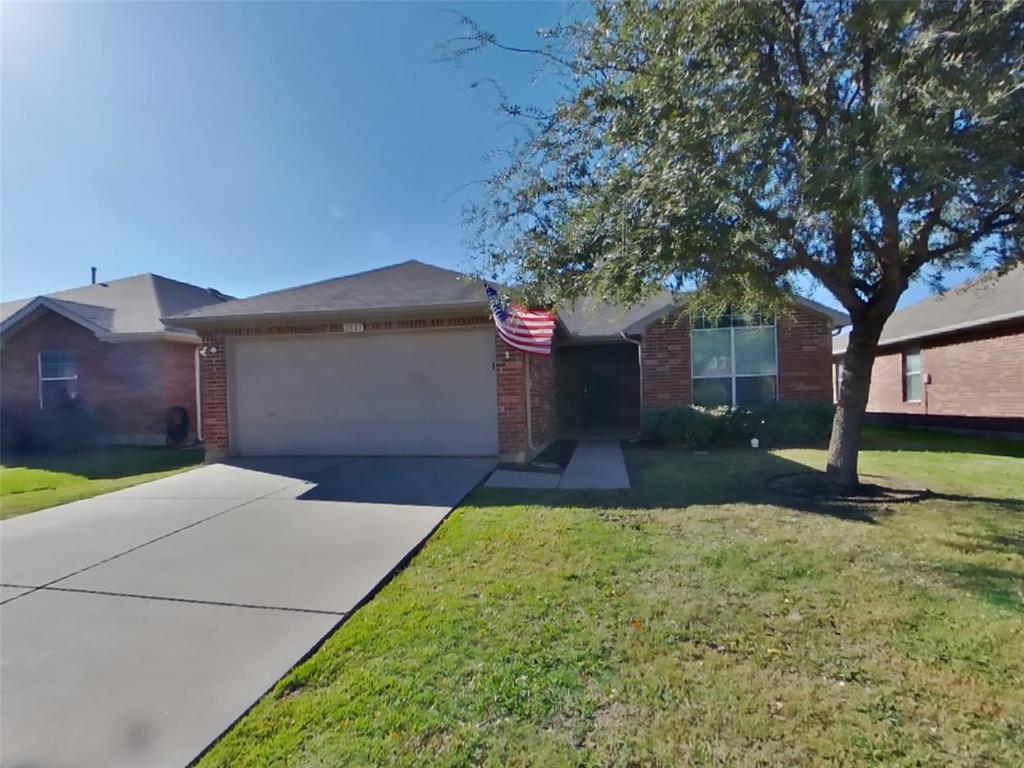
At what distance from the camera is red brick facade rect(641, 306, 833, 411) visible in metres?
11.7

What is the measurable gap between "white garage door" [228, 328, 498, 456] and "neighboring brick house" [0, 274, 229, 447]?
15.6 feet

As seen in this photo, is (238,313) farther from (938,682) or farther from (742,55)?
(938,682)

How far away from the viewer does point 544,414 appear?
11.2 metres

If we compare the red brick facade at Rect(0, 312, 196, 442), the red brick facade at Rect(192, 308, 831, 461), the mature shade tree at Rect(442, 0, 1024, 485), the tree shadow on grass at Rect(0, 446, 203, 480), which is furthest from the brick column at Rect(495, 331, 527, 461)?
the red brick facade at Rect(0, 312, 196, 442)

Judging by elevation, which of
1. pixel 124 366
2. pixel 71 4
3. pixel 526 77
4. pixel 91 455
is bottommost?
pixel 91 455

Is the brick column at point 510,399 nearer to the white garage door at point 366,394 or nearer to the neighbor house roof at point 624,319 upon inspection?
the white garage door at point 366,394

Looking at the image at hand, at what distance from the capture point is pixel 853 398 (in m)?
6.49

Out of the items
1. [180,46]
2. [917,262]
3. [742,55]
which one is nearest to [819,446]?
[917,262]

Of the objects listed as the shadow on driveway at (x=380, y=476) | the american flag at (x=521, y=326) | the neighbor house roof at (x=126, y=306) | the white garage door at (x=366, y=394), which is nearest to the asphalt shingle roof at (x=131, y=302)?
the neighbor house roof at (x=126, y=306)

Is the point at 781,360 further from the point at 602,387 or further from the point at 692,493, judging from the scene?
the point at 692,493

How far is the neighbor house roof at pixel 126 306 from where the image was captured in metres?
13.0

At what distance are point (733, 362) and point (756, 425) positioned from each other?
1768mm

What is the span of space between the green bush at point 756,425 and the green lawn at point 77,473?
10540 mm

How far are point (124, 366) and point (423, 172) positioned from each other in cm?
1010
